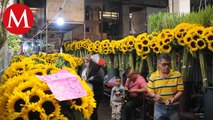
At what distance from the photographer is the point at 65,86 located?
2135 millimetres

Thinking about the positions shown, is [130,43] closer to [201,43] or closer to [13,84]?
[201,43]

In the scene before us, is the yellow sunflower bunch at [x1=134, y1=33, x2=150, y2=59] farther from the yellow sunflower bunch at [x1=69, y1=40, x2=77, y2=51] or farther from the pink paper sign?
the yellow sunflower bunch at [x1=69, y1=40, x2=77, y2=51]

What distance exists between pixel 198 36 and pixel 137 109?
3.03 m

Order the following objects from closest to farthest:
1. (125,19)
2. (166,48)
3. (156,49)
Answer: (166,48) → (156,49) → (125,19)

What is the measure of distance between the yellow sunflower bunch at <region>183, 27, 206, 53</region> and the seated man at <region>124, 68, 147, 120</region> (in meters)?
1.78

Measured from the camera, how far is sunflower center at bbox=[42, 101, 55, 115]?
203 centimetres

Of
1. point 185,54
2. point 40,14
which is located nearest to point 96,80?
point 185,54

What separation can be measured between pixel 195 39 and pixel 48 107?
146 inches

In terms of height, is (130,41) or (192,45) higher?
(130,41)

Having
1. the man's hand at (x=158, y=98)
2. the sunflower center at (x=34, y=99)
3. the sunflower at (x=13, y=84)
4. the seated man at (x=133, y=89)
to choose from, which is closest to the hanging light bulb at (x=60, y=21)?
the seated man at (x=133, y=89)

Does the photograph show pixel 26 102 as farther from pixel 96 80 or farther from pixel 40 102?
pixel 96 80

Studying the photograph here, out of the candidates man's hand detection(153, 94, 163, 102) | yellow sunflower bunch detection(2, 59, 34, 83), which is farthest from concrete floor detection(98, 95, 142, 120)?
yellow sunflower bunch detection(2, 59, 34, 83)

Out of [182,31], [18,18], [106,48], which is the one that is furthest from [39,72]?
[106,48]

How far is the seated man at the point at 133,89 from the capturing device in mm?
6770
